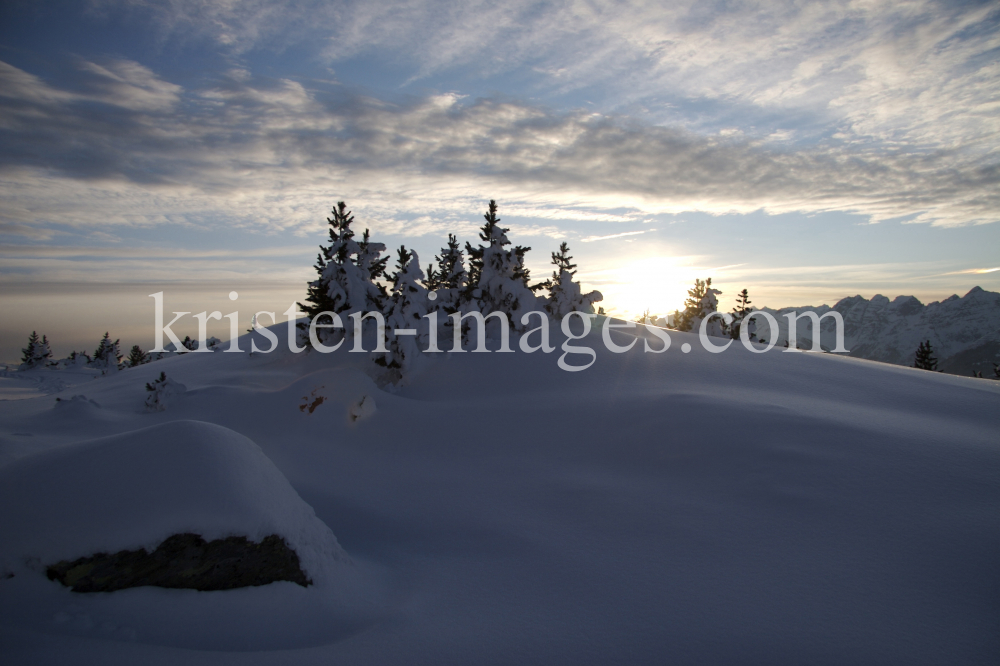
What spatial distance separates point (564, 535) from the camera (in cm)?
745

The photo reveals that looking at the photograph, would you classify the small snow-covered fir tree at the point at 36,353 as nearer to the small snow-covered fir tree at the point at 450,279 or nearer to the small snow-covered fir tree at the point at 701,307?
the small snow-covered fir tree at the point at 450,279

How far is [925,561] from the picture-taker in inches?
235

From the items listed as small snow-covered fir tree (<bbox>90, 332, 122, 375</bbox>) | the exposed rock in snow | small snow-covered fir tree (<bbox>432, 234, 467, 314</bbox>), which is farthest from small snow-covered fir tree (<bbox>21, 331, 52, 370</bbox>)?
the exposed rock in snow

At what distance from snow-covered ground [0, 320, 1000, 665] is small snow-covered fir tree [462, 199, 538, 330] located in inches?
464

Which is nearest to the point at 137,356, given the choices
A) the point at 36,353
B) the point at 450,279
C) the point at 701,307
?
the point at 36,353

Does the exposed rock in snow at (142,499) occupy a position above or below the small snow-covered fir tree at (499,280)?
below

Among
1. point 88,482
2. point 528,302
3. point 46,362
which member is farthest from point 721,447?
point 46,362

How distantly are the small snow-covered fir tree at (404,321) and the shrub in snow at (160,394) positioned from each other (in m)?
7.19

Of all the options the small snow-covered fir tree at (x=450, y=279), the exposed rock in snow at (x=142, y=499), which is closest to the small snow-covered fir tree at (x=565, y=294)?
the small snow-covered fir tree at (x=450, y=279)

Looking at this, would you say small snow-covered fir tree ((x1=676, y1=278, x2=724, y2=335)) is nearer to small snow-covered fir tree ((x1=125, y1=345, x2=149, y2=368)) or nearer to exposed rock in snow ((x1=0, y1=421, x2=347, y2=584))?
exposed rock in snow ((x1=0, y1=421, x2=347, y2=584))

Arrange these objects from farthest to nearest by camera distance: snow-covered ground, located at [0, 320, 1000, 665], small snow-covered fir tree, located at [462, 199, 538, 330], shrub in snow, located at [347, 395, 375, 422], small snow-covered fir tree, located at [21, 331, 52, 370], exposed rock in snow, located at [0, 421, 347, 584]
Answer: small snow-covered fir tree, located at [21, 331, 52, 370] < small snow-covered fir tree, located at [462, 199, 538, 330] < shrub in snow, located at [347, 395, 375, 422] < exposed rock in snow, located at [0, 421, 347, 584] < snow-covered ground, located at [0, 320, 1000, 665]

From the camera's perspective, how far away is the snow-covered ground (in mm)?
4859

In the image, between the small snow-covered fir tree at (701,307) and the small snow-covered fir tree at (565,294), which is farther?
the small snow-covered fir tree at (701,307)

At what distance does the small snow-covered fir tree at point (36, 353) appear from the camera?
5394cm
